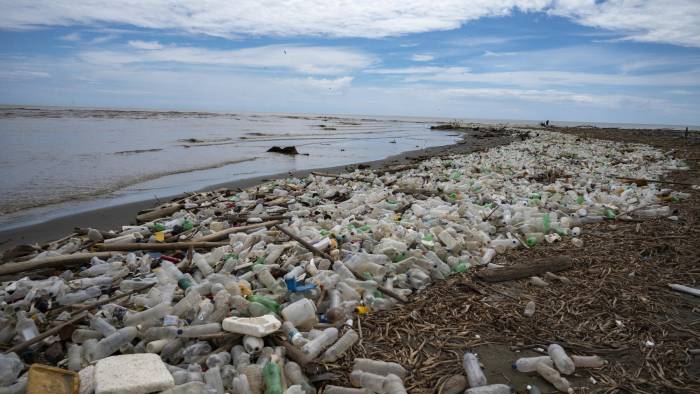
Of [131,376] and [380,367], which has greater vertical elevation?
[131,376]

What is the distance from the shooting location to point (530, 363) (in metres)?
2.52

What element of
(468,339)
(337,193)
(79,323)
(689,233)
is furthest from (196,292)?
(689,233)

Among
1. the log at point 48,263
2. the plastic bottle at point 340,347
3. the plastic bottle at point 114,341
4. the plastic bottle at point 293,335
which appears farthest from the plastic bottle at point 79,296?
the plastic bottle at point 340,347

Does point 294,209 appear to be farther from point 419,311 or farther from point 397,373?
point 397,373

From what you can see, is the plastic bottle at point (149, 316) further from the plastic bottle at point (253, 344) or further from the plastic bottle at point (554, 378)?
the plastic bottle at point (554, 378)

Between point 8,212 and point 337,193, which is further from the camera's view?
point 337,193

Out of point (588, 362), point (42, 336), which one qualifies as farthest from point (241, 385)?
point (588, 362)

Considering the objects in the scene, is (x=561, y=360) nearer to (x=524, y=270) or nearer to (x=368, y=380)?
(x=368, y=380)

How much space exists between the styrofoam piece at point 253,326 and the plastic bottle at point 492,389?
4.06 feet

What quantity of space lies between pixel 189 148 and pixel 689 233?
1831 centimetres

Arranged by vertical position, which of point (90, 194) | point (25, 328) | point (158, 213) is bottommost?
point (90, 194)

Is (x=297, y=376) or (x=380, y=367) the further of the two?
(x=380, y=367)

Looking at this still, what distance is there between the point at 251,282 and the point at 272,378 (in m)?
1.42

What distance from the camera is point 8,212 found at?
7.49 metres
